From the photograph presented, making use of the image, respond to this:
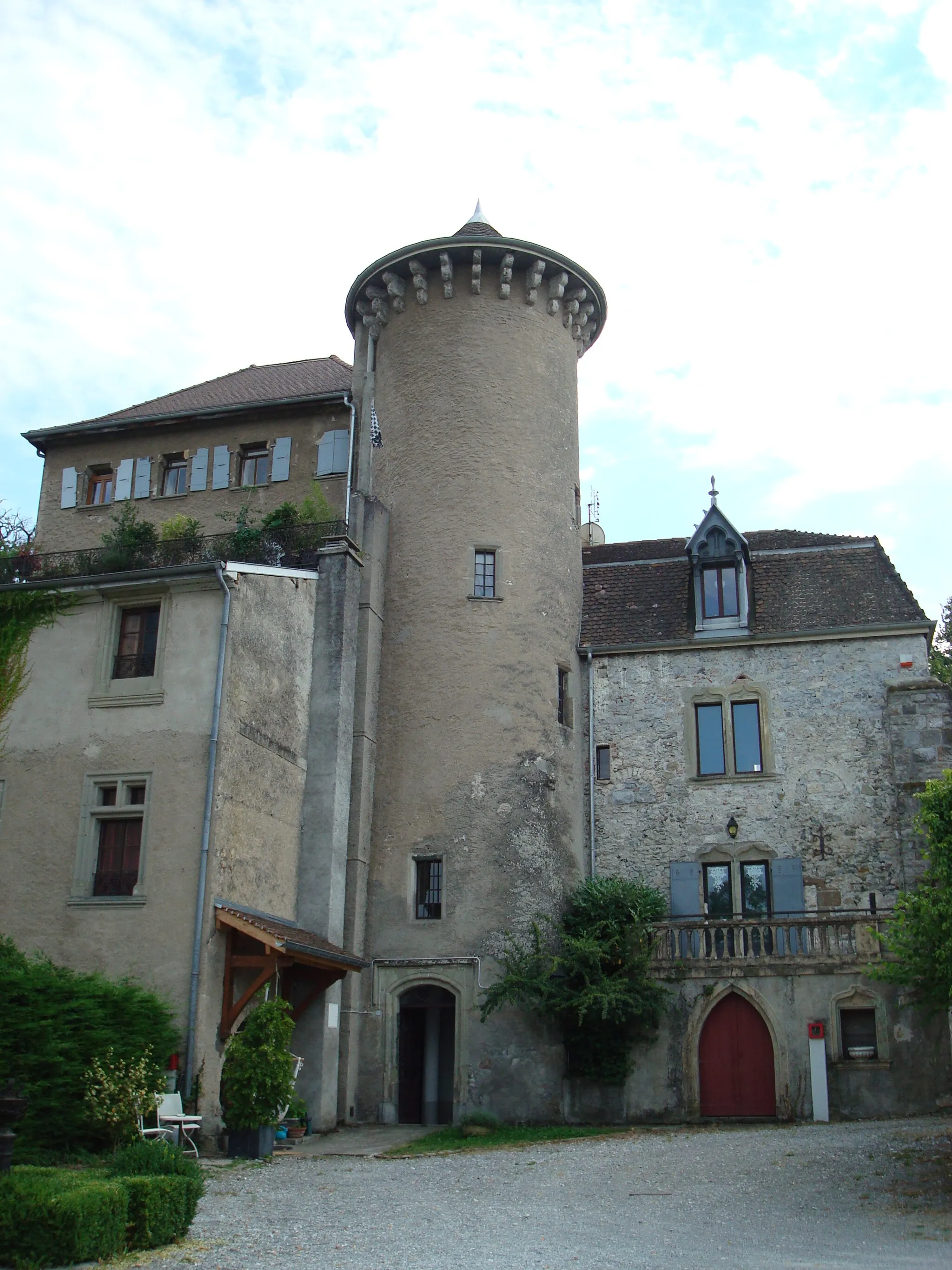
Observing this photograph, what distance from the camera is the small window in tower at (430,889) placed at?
2497 cm

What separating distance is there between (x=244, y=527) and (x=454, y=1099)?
11427mm

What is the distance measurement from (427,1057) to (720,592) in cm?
1116

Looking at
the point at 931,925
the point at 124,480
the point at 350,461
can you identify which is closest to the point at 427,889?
the point at 350,461

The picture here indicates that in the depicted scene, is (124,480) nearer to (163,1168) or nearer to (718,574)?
(718,574)

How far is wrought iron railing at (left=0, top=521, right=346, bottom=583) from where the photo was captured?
947 inches

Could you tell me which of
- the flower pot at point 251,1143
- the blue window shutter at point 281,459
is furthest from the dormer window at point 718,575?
the flower pot at point 251,1143

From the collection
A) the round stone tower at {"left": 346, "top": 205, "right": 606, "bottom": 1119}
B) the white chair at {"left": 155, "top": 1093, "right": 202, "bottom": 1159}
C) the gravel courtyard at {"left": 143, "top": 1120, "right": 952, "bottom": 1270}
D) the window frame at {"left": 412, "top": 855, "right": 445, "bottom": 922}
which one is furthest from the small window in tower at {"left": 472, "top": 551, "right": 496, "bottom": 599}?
the white chair at {"left": 155, "top": 1093, "right": 202, "bottom": 1159}


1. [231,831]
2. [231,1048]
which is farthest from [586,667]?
[231,1048]

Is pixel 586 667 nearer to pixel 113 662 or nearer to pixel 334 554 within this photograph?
pixel 334 554

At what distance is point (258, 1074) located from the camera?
1845cm

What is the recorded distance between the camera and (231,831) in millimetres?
20656

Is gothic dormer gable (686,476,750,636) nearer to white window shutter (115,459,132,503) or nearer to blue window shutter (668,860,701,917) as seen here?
blue window shutter (668,860,701,917)

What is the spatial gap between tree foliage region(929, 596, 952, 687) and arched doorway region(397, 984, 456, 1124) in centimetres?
1559

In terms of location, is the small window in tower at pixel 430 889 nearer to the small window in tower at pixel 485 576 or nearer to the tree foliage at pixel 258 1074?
the small window in tower at pixel 485 576
